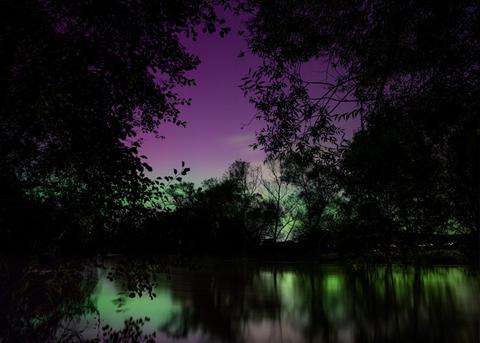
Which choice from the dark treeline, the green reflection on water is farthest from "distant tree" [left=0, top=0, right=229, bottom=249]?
the green reflection on water

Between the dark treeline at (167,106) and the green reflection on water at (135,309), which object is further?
the green reflection on water at (135,309)

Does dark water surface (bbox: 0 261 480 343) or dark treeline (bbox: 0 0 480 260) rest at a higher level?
dark treeline (bbox: 0 0 480 260)

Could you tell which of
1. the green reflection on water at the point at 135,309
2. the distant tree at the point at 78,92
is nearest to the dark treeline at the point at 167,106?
the distant tree at the point at 78,92

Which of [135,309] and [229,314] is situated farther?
[135,309]

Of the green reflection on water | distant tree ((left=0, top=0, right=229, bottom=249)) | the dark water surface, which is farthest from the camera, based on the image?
the green reflection on water

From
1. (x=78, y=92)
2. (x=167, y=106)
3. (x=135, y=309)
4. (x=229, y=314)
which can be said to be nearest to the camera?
(x=78, y=92)

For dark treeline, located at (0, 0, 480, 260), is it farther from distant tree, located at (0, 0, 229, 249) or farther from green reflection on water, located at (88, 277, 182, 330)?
green reflection on water, located at (88, 277, 182, 330)

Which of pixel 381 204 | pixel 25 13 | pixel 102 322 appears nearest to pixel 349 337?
pixel 381 204

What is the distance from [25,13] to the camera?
617cm

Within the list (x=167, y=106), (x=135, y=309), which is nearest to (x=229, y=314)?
(x=135, y=309)

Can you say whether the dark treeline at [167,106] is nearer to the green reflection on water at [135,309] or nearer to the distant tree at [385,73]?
the distant tree at [385,73]

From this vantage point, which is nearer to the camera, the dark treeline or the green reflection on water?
the dark treeline

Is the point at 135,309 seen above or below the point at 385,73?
below

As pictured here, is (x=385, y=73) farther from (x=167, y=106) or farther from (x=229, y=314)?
(x=229, y=314)
